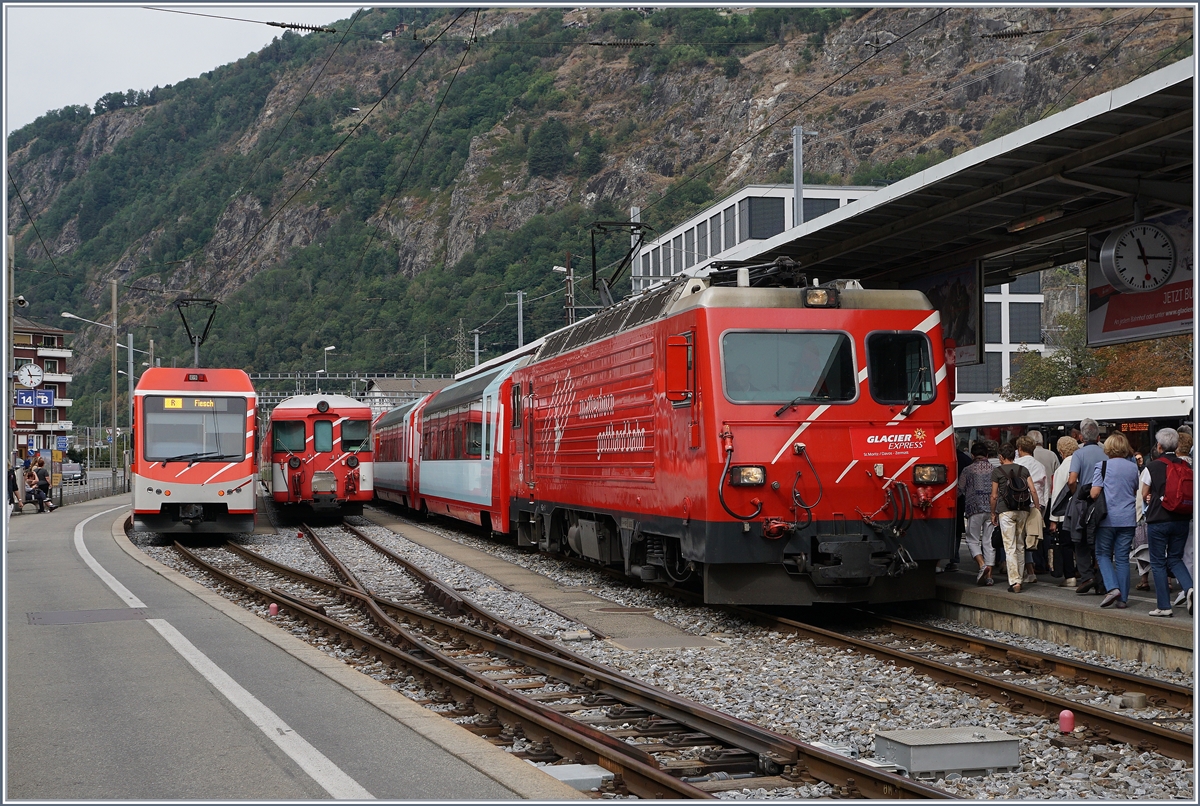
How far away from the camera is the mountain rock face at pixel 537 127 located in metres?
116

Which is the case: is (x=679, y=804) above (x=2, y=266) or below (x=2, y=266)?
below

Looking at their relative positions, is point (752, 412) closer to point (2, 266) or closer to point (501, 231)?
point (2, 266)

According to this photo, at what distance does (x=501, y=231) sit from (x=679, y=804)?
4706 inches

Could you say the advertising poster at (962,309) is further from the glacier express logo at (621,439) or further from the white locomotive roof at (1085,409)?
the glacier express logo at (621,439)

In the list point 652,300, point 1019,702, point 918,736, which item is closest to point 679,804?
point 918,736

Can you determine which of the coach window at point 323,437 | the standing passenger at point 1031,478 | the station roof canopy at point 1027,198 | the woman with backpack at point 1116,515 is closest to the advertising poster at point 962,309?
the station roof canopy at point 1027,198

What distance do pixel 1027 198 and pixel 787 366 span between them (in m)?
3.13

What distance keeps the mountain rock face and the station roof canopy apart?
310 ft

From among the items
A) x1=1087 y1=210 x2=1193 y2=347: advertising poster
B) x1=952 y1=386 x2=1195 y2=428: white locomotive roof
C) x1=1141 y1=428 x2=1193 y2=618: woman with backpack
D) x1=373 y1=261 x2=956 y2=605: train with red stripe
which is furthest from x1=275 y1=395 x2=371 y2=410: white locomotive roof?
x1=1141 y1=428 x2=1193 y2=618: woman with backpack

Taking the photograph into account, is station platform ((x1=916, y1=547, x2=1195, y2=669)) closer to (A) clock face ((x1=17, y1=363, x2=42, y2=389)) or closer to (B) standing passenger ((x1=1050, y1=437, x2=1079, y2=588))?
(B) standing passenger ((x1=1050, y1=437, x2=1079, y2=588))

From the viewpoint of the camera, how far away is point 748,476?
11344 millimetres

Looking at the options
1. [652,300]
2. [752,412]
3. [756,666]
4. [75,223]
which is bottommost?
[756,666]

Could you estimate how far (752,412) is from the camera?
1147 centimetres

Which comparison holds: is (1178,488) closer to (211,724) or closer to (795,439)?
(795,439)
